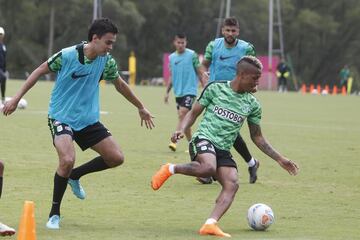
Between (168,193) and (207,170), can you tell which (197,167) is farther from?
Result: (168,193)

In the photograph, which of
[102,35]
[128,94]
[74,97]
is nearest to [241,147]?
[128,94]

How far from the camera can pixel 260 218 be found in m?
8.91

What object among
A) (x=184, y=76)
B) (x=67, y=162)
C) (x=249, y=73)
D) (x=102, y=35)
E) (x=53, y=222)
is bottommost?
(x=184, y=76)

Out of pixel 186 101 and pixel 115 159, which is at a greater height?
pixel 115 159

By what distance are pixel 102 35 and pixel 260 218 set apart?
90.9 inches

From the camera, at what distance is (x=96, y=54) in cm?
912

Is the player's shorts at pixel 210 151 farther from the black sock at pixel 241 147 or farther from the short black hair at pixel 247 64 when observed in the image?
the black sock at pixel 241 147

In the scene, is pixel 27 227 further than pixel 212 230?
No

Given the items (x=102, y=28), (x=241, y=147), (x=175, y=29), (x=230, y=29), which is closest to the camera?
(x=102, y=28)

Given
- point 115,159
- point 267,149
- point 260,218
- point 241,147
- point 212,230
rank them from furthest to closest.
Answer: point 241,147
point 115,159
point 267,149
point 260,218
point 212,230

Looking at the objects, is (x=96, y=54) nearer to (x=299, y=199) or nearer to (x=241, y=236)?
(x=241, y=236)

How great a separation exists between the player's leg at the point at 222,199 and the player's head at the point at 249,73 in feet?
2.64

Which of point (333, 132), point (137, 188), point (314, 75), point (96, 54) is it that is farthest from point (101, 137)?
point (314, 75)

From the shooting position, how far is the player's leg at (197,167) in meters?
8.80
